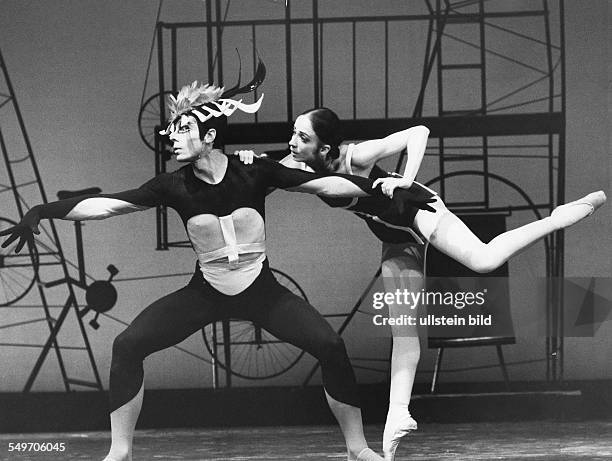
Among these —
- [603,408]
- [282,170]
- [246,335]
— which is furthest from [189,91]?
[603,408]

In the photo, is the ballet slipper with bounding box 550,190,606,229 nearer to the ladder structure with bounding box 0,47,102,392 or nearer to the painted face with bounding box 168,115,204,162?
the painted face with bounding box 168,115,204,162

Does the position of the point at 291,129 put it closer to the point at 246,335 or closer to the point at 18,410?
the point at 246,335

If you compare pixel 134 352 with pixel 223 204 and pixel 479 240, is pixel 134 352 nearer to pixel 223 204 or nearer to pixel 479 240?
pixel 223 204

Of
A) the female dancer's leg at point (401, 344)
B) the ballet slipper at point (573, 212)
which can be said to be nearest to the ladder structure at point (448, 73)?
the female dancer's leg at point (401, 344)

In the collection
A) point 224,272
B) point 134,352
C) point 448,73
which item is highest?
point 448,73

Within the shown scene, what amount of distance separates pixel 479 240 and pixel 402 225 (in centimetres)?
31

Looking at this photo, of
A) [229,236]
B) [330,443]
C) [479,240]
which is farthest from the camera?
[330,443]

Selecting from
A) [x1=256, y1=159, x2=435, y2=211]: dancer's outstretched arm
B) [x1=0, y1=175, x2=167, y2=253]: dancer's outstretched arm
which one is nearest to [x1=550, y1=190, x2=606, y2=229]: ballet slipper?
[x1=256, y1=159, x2=435, y2=211]: dancer's outstretched arm

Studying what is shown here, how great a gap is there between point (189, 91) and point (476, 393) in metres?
1.87

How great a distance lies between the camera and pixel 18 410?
5082 mm

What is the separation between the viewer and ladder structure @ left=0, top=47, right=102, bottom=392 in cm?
505

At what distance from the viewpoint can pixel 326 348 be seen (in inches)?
169

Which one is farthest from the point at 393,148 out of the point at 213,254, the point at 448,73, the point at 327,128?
the point at 213,254

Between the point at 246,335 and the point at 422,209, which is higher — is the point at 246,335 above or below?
below
